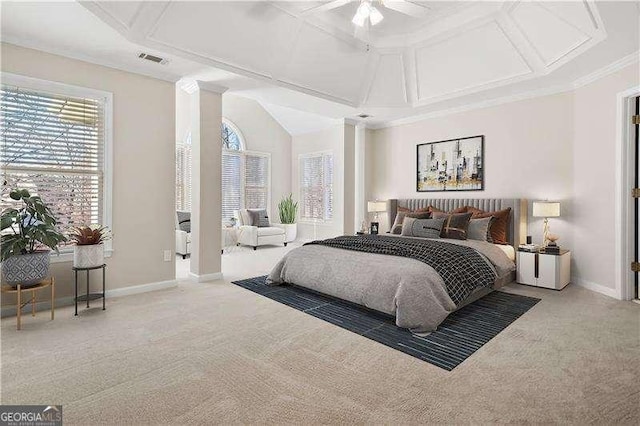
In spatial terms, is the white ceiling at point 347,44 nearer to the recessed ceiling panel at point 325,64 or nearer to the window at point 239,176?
the recessed ceiling panel at point 325,64

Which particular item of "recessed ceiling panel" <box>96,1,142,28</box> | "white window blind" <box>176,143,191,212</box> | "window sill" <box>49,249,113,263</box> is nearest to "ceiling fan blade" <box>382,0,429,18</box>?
"recessed ceiling panel" <box>96,1,142,28</box>

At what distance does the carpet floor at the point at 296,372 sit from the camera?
5.95 ft

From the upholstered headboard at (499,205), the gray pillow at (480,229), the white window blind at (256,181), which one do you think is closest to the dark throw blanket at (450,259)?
the gray pillow at (480,229)

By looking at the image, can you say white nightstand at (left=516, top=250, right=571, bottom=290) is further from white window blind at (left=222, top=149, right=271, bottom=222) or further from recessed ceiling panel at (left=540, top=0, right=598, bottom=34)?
white window blind at (left=222, top=149, right=271, bottom=222)

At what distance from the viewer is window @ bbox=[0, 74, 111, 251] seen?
3.30 meters

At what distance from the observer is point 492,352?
2518mm

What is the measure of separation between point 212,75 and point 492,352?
4075 millimetres

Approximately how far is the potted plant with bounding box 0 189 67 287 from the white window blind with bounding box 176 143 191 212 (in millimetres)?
4499

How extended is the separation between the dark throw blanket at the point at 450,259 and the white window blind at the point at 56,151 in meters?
2.81

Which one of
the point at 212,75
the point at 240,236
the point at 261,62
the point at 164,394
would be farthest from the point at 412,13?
the point at 240,236

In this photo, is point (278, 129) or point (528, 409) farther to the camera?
point (278, 129)

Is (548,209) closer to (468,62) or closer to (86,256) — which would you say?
(468,62)

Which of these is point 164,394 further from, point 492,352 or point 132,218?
point 132,218

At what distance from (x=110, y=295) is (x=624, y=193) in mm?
5831
